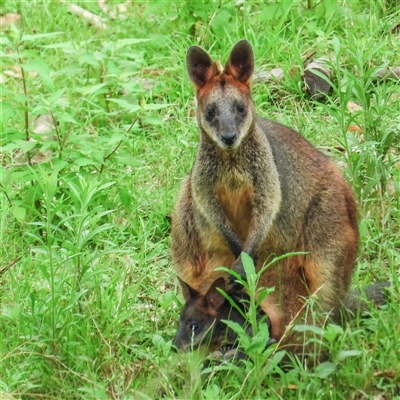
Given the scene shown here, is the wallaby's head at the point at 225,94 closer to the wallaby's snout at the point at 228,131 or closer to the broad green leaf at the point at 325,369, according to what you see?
the wallaby's snout at the point at 228,131

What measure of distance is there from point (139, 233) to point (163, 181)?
649mm

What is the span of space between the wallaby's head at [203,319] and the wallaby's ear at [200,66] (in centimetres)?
122

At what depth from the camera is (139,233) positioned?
6715 mm

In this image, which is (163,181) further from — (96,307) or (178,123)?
(96,307)

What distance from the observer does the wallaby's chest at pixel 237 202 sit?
18.2 ft

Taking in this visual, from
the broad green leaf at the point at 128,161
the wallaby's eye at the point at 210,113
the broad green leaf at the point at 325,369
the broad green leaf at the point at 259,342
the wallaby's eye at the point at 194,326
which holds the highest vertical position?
the wallaby's eye at the point at 210,113

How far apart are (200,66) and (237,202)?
2.71ft

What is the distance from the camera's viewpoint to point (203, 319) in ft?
17.4

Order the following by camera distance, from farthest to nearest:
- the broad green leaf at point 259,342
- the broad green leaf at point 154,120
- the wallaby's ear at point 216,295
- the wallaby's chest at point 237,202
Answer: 1. the broad green leaf at point 154,120
2. the wallaby's chest at point 237,202
3. the wallaby's ear at point 216,295
4. the broad green leaf at point 259,342

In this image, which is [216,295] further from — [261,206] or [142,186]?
[142,186]

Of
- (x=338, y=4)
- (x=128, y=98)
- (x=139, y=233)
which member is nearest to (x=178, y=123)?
(x=128, y=98)

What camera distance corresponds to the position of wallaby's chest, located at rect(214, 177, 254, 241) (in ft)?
18.2

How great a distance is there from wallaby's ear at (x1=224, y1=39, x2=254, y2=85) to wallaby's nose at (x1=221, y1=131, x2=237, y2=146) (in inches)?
18.5

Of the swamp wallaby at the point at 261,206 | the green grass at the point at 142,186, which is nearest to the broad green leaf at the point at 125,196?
the green grass at the point at 142,186
